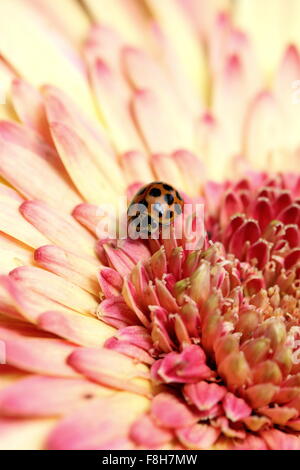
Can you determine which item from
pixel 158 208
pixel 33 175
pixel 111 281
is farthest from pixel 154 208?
pixel 33 175

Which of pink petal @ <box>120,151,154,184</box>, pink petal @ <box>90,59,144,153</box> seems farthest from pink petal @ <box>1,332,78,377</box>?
pink petal @ <box>90,59,144,153</box>

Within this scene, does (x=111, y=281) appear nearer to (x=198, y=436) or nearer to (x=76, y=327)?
(x=76, y=327)

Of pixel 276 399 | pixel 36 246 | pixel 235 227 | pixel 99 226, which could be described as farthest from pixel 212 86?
pixel 276 399

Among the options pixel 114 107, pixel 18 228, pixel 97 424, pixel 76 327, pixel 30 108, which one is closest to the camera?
pixel 97 424

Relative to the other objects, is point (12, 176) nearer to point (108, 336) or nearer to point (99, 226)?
point (99, 226)

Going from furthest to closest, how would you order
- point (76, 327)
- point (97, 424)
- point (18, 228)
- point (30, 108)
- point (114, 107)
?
point (114, 107)
point (30, 108)
point (18, 228)
point (76, 327)
point (97, 424)
